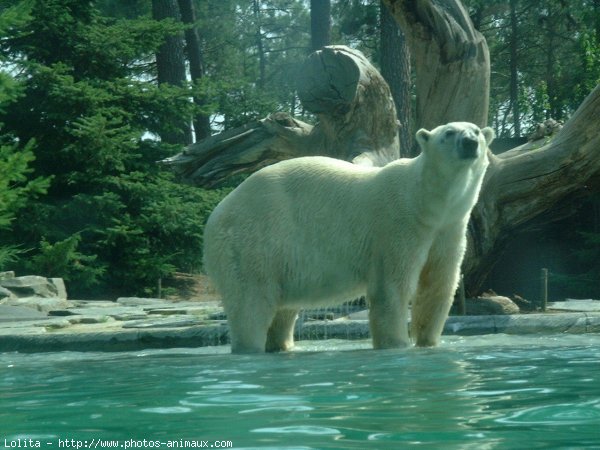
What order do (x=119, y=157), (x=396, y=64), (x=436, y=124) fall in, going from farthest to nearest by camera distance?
(x=119, y=157)
(x=396, y=64)
(x=436, y=124)

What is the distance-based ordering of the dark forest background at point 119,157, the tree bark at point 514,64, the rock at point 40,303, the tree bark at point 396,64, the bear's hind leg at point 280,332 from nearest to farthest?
the bear's hind leg at point 280,332, the rock at point 40,303, the tree bark at point 396,64, the dark forest background at point 119,157, the tree bark at point 514,64

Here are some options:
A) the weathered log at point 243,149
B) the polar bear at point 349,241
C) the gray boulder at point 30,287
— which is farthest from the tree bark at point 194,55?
the polar bear at point 349,241

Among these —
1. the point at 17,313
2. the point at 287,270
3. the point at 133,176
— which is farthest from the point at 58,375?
the point at 133,176

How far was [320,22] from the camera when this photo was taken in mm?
18609

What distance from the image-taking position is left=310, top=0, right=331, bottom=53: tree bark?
1847cm

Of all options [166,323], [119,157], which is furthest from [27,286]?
[166,323]

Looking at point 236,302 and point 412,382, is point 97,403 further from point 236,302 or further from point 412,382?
point 236,302

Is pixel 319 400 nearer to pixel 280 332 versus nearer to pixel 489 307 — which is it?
pixel 280 332

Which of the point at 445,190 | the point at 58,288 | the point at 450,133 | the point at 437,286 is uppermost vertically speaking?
the point at 450,133

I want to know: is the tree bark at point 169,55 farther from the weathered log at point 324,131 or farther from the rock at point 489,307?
the rock at point 489,307

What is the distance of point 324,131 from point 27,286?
4.44m

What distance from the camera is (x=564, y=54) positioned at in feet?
81.8

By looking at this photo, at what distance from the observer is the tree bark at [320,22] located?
18.5 meters

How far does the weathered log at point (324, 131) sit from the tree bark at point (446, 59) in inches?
17.0
